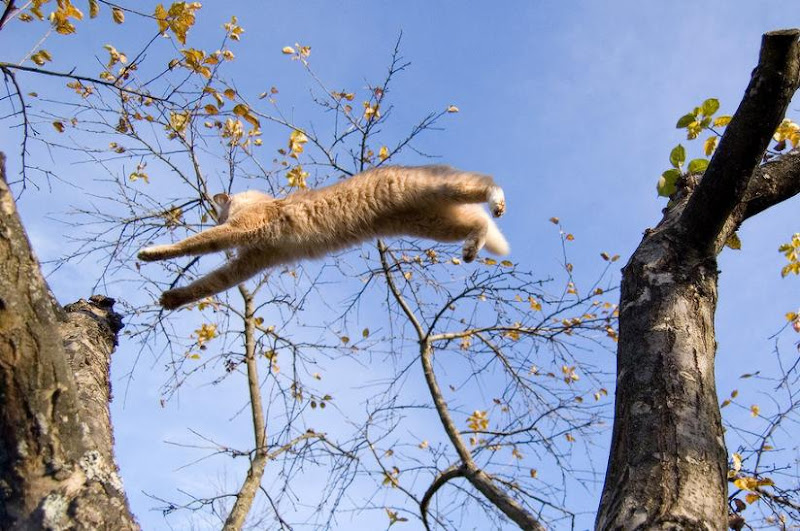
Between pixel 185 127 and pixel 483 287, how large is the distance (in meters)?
3.03

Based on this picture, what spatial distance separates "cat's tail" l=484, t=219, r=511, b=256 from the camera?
234 inches

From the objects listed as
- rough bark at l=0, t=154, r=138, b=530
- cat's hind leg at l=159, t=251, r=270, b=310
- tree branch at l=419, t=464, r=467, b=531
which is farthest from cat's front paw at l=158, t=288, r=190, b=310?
rough bark at l=0, t=154, r=138, b=530

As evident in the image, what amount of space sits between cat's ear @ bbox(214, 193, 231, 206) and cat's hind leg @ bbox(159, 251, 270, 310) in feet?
2.83

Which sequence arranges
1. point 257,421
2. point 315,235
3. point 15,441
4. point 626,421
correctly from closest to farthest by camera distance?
1. point 15,441
2. point 626,421
3. point 315,235
4. point 257,421

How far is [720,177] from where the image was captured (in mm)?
2768

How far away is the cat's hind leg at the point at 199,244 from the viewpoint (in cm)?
546

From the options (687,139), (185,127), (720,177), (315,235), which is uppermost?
(185,127)

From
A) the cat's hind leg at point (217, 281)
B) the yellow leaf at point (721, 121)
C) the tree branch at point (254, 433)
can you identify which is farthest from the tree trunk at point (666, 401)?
the tree branch at point (254, 433)

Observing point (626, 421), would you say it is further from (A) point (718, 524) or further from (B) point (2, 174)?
(B) point (2, 174)

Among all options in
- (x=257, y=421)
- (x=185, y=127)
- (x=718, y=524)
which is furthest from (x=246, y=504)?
(x=718, y=524)

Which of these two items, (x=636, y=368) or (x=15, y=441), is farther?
(x=636, y=368)

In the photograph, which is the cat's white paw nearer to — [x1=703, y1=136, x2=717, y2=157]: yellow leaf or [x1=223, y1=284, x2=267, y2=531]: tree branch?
[x1=703, y1=136, x2=717, y2=157]: yellow leaf

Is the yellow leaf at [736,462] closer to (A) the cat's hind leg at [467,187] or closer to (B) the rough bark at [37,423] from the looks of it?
(A) the cat's hind leg at [467,187]

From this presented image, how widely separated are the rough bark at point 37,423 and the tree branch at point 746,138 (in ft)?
8.27
